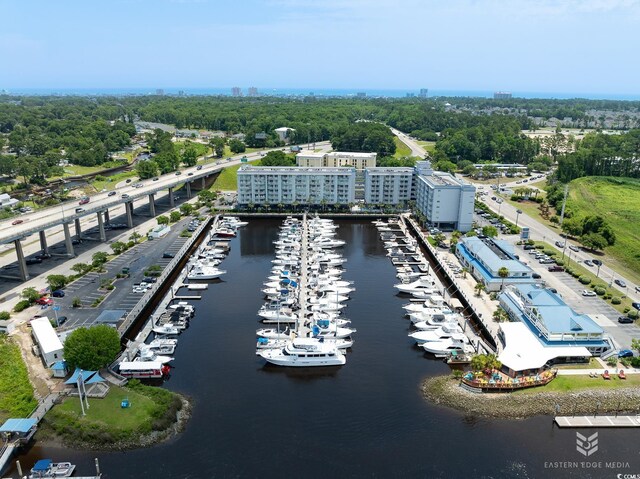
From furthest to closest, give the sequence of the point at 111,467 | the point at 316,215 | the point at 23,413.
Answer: the point at 316,215
the point at 23,413
the point at 111,467

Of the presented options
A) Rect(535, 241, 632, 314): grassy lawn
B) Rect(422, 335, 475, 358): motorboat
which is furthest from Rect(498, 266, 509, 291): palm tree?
Rect(422, 335, 475, 358): motorboat

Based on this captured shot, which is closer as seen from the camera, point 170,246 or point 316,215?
point 170,246

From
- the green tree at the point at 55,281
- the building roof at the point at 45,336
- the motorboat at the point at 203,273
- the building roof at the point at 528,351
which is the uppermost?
the green tree at the point at 55,281

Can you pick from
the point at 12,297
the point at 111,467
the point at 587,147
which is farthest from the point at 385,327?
the point at 587,147

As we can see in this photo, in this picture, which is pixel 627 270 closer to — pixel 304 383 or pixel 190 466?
pixel 304 383

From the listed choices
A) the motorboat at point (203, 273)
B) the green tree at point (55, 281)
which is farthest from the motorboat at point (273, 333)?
the green tree at point (55, 281)

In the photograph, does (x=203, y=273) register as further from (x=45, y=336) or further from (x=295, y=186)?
(x=295, y=186)

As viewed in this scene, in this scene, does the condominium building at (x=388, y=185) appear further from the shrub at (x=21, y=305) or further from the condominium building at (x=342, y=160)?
the shrub at (x=21, y=305)
